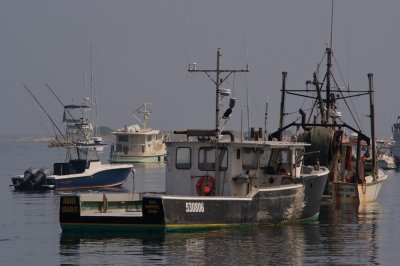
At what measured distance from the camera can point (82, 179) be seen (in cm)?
6694

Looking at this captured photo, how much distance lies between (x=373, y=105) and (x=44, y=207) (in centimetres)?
1713

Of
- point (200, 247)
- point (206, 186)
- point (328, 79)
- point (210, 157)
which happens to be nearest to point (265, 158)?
point (210, 157)

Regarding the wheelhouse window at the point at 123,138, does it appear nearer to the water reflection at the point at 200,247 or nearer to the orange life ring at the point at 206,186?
the orange life ring at the point at 206,186

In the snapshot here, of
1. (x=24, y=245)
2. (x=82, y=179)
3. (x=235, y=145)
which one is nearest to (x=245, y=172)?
(x=235, y=145)

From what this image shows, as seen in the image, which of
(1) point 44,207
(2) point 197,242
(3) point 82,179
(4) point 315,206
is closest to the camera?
(2) point 197,242

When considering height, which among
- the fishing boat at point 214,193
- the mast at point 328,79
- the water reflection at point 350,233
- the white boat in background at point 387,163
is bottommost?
the white boat in background at point 387,163

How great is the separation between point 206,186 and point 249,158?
1948 millimetres

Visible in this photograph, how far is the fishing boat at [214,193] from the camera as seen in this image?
36219 millimetres

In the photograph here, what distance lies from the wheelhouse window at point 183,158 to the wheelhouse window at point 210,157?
17.0 inches

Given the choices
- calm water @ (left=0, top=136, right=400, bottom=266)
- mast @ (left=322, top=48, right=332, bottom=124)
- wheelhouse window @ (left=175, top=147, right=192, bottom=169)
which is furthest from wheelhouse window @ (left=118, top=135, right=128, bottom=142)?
wheelhouse window @ (left=175, top=147, right=192, bottom=169)

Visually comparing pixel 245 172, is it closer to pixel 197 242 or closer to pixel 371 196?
pixel 197 242

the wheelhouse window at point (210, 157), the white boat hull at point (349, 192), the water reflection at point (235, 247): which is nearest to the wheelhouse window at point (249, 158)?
the wheelhouse window at point (210, 157)

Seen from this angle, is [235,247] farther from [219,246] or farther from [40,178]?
[40,178]

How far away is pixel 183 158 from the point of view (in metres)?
39.4
